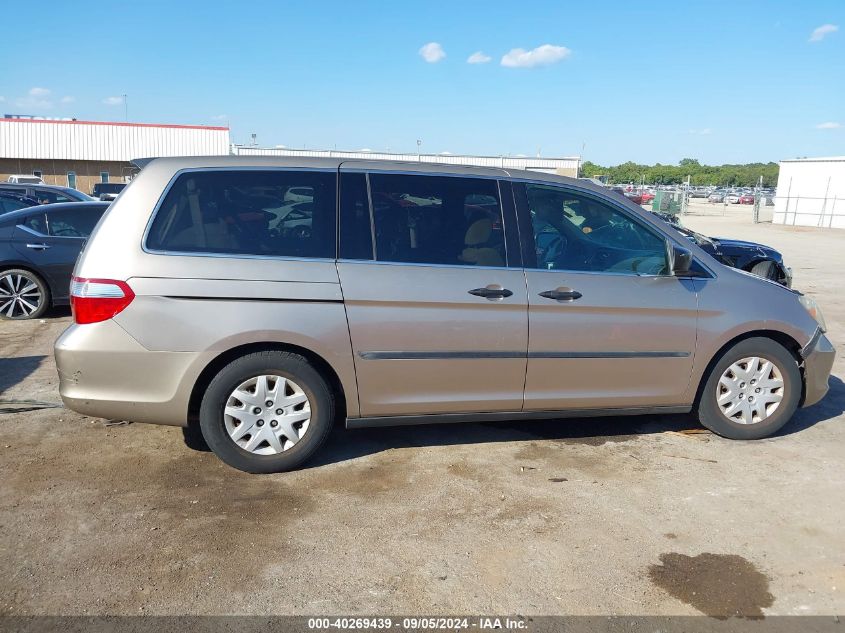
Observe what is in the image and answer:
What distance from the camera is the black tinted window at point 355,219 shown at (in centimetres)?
425

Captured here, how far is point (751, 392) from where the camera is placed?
4.89 m

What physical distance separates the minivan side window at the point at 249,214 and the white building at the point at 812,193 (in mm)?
33994

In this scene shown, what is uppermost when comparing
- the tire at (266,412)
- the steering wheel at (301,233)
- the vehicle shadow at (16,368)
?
the steering wheel at (301,233)

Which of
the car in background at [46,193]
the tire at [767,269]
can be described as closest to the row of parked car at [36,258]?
the car in background at [46,193]

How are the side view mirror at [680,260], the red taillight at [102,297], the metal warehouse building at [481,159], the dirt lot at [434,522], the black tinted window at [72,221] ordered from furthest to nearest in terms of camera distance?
the metal warehouse building at [481,159], the black tinted window at [72,221], the side view mirror at [680,260], the red taillight at [102,297], the dirt lot at [434,522]

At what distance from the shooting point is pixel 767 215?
4228 cm

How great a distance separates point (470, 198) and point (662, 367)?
1713mm

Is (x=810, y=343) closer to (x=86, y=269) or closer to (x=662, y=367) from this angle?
(x=662, y=367)

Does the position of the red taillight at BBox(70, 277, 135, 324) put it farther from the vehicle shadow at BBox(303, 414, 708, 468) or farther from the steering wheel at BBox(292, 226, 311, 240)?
the vehicle shadow at BBox(303, 414, 708, 468)

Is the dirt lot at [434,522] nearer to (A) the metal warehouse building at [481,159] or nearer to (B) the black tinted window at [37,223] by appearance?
(B) the black tinted window at [37,223]

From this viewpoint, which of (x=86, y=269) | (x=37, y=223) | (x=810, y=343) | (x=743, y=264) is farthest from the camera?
(x=743, y=264)

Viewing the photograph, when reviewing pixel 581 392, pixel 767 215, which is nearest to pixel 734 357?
pixel 581 392

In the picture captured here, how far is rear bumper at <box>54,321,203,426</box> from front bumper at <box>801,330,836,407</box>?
4.13m

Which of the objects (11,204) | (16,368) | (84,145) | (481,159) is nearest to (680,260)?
(16,368)
